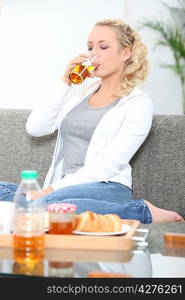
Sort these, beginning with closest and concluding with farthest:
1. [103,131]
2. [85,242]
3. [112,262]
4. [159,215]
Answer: [112,262], [85,242], [159,215], [103,131]

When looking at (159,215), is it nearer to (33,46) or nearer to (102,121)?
(102,121)

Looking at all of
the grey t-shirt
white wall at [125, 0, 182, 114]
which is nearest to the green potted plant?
white wall at [125, 0, 182, 114]

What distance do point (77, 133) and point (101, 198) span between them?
16.9 inches

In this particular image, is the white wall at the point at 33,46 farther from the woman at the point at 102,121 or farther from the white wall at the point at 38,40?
the woman at the point at 102,121

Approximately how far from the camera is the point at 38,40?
147 inches

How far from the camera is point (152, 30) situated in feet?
12.5

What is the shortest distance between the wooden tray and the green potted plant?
2289mm

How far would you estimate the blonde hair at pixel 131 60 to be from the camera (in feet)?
9.86

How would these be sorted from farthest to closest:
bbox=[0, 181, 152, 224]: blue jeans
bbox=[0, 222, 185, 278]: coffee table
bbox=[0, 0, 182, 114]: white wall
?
bbox=[0, 0, 182, 114]: white wall < bbox=[0, 181, 152, 224]: blue jeans < bbox=[0, 222, 185, 278]: coffee table

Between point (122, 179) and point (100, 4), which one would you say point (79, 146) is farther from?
point (100, 4)

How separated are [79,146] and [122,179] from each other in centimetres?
28

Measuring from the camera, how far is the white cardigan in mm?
2771

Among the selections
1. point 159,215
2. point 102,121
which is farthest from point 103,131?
point 159,215

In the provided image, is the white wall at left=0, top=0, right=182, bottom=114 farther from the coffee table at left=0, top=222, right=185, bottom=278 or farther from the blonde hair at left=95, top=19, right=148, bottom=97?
the coffee table at left=0, top=222, right=185, bottom=278
